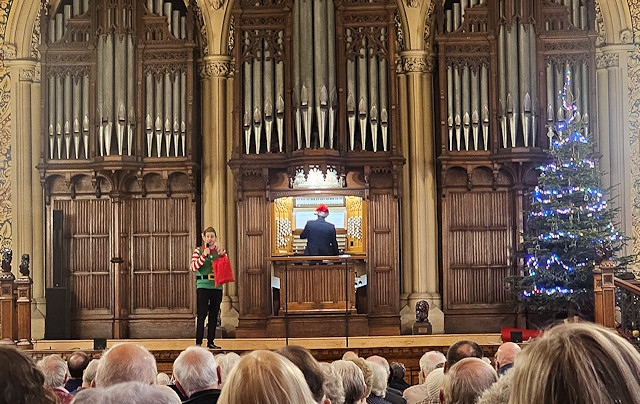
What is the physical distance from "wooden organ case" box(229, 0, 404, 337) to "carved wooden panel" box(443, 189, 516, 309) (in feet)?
2.44

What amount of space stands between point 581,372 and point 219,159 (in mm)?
12547

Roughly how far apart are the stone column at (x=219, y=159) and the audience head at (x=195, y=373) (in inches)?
358

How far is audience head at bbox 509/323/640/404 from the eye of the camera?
1.66 metres

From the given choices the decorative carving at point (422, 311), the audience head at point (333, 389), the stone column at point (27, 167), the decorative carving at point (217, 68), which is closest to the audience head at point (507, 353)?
the audience head at point (333, 389)

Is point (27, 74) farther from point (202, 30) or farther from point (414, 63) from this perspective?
point (414, 63)

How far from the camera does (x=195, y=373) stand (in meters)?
4.70

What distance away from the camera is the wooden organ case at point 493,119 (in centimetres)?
1348

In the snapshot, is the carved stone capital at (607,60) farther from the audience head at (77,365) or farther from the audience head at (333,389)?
the audience head at (333,389)

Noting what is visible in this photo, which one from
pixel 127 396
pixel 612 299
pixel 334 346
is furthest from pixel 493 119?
pixel 127 396

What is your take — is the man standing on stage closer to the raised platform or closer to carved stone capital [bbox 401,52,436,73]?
the raised platform

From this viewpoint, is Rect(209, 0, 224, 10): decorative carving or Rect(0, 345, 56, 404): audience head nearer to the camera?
Rect(0, 345, 56, 404): audience head

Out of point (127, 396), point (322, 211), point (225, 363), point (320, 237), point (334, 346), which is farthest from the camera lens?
point (322, 211)

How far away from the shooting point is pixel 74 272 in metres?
13.8

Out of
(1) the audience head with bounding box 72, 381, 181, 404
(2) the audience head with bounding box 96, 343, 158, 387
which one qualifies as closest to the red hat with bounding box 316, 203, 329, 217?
(2) the audience head with bounding box 96, 343, 158, 387
